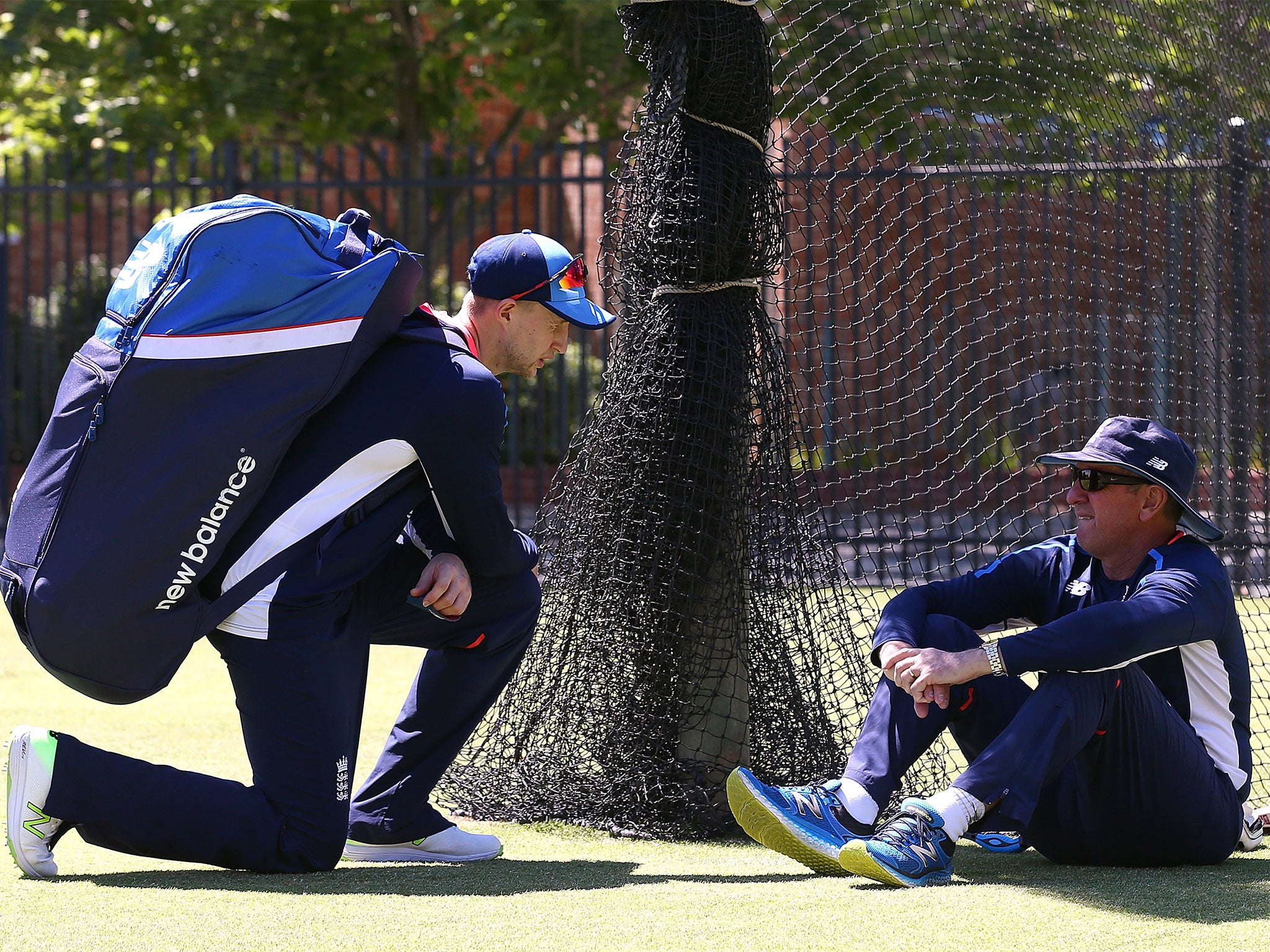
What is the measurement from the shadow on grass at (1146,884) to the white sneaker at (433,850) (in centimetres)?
114

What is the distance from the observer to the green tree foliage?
37.6 feet

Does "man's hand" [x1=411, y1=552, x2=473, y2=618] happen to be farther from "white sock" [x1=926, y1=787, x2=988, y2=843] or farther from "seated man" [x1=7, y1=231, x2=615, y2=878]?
"white sock" [x1=926, y1=787, x2=988, y2=843]

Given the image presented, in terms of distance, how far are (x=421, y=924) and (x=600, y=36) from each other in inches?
382

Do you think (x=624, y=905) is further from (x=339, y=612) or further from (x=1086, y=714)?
(x=1086, y=714)

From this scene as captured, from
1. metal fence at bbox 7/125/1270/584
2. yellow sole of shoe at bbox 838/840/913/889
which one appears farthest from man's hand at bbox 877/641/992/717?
metal fence at bbox 7/125/1270/584

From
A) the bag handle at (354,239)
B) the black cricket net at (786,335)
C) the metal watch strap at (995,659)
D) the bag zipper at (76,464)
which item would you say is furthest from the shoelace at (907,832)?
the bag zipper at (76,464)

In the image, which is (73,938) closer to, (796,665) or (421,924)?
(421,924)

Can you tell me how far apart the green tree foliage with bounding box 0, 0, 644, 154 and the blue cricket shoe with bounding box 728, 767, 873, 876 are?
29.0ft

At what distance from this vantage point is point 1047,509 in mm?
8117

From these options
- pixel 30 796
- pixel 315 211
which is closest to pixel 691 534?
pixel 30 796

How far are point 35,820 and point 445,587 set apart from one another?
3.23 feet

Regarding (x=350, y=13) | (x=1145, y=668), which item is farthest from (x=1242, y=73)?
(x=350, y=13)

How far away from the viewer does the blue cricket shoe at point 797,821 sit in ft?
10.1

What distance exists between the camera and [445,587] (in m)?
3.24
